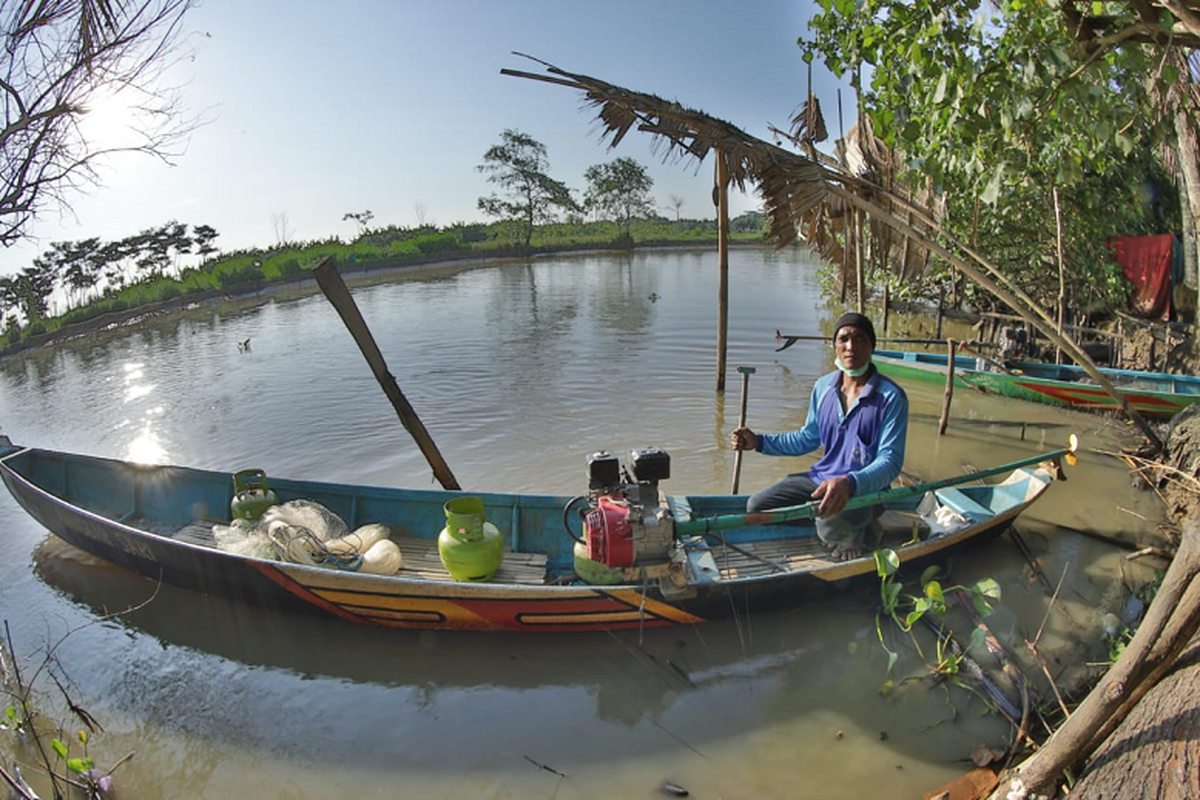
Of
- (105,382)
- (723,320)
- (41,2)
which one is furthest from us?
(105,382)

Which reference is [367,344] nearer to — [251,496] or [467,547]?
[251,496]

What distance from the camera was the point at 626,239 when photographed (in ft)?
155

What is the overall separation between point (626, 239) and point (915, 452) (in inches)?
1626

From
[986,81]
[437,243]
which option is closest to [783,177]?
[986,81]

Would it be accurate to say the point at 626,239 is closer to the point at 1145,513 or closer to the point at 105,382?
the point at 105,382

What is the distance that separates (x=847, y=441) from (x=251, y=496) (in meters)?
4.49

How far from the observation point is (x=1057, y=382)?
8477 millimetres

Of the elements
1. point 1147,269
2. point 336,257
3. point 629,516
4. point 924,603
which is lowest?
point 924,603

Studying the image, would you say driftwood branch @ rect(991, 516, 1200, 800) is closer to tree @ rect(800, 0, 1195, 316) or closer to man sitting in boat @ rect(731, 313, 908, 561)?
man sitting in boat @ rect(731, 313, 908, 561)

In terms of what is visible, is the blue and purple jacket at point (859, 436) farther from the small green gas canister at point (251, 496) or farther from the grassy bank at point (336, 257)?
the grassy bank at point (336, 257)

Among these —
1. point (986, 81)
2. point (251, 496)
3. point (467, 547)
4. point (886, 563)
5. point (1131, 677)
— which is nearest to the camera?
point (1131, 677)

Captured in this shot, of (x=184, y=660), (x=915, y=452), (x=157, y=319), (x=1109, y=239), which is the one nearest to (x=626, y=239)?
(x=157, y=319)

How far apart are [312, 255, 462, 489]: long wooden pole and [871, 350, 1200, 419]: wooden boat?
24.5 ft

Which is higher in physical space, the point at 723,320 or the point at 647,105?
the point at 647,105
